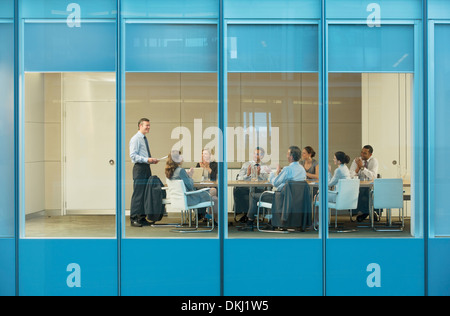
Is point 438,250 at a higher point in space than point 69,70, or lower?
lower

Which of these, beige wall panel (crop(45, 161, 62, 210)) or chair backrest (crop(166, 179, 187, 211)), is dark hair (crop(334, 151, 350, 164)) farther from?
beige wall panel (crop(45, 161, 62, 210))

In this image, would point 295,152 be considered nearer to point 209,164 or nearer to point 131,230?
point 209,164

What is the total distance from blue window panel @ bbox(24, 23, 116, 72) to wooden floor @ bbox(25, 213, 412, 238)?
1796 mm

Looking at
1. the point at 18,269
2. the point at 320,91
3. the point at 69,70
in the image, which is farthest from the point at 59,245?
the point at 320,91

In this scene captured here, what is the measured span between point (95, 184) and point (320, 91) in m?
2.90

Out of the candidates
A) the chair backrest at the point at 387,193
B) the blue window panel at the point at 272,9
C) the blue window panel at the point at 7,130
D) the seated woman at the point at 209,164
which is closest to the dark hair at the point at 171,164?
the seated woman at the point at 209,164

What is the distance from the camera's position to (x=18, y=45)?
6.48 m

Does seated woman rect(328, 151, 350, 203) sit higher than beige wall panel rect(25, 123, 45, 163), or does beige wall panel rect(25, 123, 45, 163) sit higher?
beige wall panel rect(25, 123, 45, 163)

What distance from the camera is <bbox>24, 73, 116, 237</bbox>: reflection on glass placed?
6492 millimetres

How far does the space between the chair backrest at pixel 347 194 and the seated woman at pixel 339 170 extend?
0.17ft

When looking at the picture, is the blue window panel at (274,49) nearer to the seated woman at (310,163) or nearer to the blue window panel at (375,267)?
the seated woman at (310,163)

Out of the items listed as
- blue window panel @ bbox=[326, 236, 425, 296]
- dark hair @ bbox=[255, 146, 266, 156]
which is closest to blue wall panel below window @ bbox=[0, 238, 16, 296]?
dark hair @ bbox=[255, 146, 266, 156]

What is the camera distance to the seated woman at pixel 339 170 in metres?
6.48
